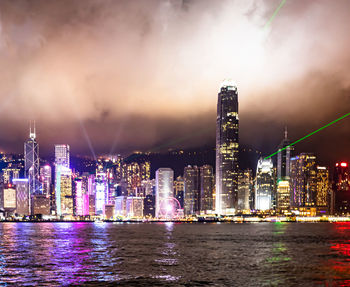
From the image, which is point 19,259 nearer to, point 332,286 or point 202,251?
point 202,251

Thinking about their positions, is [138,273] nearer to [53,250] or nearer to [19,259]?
[19,259]

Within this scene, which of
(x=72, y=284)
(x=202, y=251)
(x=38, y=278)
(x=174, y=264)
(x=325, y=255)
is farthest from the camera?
(x=202, y=251)

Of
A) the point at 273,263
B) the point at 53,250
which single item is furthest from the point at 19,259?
the point at 273,263

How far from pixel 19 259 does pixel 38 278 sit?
22182 millimetres

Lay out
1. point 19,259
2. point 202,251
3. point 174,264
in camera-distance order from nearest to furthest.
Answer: point 174,264 → point 19,259 → point 202,251

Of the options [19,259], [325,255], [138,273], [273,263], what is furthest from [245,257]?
[19,259]

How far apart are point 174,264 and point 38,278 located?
70.4ft

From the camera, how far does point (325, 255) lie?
91.1m

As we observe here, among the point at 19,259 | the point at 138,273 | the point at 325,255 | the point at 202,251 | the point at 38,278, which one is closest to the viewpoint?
the point at 38,278

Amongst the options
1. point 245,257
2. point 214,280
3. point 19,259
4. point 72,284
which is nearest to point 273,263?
point 245,257

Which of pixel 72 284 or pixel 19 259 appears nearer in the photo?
pixel 72 284

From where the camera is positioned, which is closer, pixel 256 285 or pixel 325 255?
pixel 256 285

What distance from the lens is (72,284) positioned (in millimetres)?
57594

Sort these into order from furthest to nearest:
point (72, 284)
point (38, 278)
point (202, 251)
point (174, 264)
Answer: point (202, 251)
point (174, 264)
point (38, 278)
point (72, 284)
